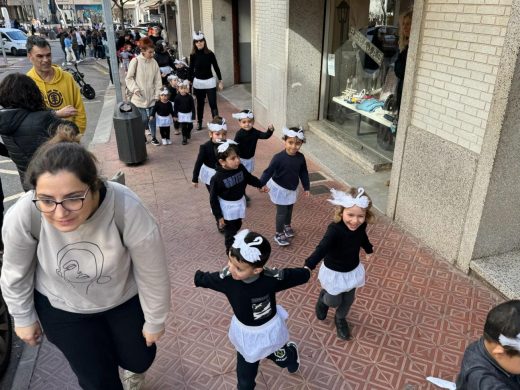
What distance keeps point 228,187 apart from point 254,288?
5.95ft

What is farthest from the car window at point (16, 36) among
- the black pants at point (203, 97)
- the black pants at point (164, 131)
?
the black pants at point (164, 131)

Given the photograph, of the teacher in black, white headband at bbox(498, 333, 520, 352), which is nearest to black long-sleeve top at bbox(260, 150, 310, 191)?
white headband at bbox(498, 333, 520, 352)

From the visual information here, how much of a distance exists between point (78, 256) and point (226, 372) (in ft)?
5.63

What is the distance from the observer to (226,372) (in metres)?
3.24

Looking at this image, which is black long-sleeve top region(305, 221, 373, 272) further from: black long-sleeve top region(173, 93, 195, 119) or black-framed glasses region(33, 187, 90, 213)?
black long-sleeve top region(173, 93, 195, 119)

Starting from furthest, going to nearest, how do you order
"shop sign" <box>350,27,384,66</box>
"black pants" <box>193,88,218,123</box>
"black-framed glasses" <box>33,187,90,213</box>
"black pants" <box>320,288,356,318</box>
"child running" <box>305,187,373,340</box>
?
"black pants" <box>193,88,218,123</box>, "shop sign" <box>350,27,384,66</box>, "black pants" <box>320,288,356,318</box>, "child running" <box>305,187,373,340</box>, "black-framed glasses" <box>33,187,90,213</box>

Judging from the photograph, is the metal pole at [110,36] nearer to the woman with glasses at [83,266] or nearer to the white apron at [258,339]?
the woman with glasses at [83,266]

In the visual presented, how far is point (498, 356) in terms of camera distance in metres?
1.89

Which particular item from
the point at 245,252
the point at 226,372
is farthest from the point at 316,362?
the point at 245,252

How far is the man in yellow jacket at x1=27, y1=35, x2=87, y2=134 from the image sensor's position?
428 cm

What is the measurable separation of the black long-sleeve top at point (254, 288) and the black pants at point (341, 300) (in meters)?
0.83

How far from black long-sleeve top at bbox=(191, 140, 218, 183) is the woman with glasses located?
8.54 ft

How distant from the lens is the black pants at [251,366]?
2.79 meters

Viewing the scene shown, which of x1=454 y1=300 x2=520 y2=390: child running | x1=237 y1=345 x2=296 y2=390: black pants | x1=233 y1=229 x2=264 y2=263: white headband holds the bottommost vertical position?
x1=237 y1=345 x2=296 y2=390: black pants
